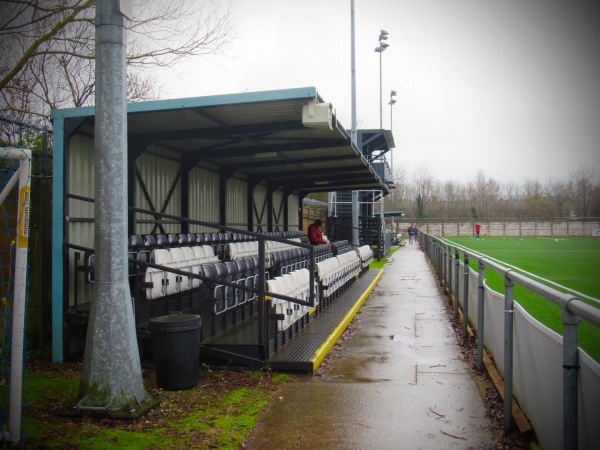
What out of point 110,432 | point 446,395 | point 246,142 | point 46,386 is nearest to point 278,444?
point 110,432

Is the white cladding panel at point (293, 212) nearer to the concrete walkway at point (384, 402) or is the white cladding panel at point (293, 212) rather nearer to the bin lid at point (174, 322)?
the concrete walkway at point (384, 402)

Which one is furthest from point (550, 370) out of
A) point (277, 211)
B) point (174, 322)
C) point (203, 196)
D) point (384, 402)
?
point (277, 211)

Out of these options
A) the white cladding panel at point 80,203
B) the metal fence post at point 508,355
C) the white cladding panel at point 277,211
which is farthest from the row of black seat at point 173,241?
the white cladding panel at point 277,211

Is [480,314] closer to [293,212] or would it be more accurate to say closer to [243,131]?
[243,131]

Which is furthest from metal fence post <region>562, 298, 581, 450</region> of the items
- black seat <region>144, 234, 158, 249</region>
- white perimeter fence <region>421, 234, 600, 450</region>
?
black seat <region>144, 234, 158, 249</region>

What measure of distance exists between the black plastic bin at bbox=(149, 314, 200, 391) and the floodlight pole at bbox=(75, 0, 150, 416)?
0.60 meters

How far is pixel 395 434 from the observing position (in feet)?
15.0

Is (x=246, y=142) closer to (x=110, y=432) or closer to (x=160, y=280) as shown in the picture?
(x=160, y=280)

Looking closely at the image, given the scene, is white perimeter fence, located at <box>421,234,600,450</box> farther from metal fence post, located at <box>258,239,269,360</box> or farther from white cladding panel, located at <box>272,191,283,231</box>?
white cladding panel, located at <box>272,191,283,231</box>

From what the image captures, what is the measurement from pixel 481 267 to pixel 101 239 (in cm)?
425

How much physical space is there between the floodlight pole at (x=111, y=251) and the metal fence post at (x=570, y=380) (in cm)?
364

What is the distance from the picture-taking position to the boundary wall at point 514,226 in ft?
214

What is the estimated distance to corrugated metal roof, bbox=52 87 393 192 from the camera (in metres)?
7.38

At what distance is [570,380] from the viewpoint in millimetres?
2875
